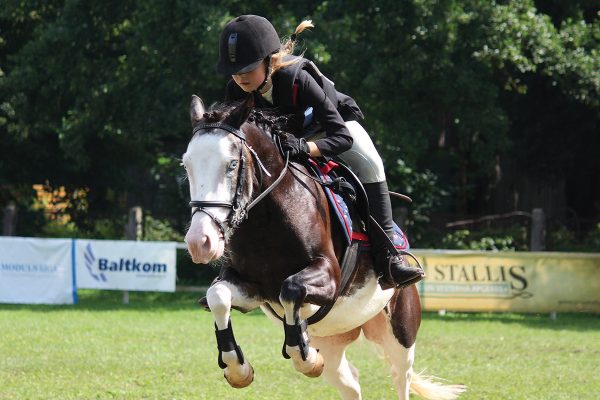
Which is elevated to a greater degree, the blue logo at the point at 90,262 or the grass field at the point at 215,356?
the blue logo at the point at 90,262

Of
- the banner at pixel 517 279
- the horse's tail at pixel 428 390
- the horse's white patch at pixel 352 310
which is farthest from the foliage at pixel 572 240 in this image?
the horse's white patch at pixel 352 310

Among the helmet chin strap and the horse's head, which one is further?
the helmet chin strap

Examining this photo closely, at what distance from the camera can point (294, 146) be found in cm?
603

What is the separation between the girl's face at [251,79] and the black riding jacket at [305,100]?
0.10m

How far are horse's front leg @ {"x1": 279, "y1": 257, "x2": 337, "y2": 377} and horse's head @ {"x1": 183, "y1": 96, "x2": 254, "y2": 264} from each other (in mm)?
553

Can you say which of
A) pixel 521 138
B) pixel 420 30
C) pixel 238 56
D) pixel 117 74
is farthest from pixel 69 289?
pixel 238 56

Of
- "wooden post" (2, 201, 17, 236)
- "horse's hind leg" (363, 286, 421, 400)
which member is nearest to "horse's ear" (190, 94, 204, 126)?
"horse's hind leg" (363, 286, 421, 400)

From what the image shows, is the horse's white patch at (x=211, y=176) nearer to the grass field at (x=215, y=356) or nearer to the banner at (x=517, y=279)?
the grass field at (x=215, y=356)

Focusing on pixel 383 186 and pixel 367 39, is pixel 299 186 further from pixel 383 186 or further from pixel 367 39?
pixel 367 39

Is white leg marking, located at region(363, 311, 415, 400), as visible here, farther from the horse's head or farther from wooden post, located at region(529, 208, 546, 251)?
wooden post, located at region(529, 208, 546, 251)

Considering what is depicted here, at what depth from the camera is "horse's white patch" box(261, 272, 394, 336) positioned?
6.51 meters

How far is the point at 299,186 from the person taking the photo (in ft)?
19.6

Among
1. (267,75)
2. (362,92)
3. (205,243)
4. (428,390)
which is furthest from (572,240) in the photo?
(205,243)

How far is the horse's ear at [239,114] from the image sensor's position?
A: 5578mm
